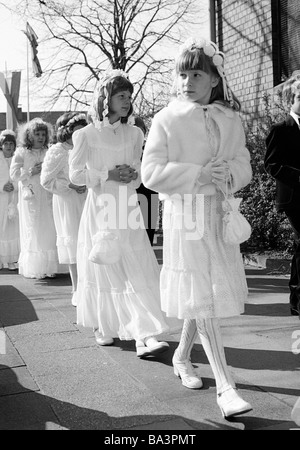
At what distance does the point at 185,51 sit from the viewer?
3.48m

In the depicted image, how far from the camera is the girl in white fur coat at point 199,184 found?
3346 mm

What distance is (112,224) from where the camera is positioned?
459 centimetres

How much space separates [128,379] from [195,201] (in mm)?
1260

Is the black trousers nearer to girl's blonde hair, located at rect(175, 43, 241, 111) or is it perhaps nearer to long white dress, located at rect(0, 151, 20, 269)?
girl's blonde hair, located at rect(175, 43, 241, 111)

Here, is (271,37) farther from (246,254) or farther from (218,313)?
(218,313)

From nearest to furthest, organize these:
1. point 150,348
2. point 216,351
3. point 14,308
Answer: point 216,351, point 150,348, point 14,308

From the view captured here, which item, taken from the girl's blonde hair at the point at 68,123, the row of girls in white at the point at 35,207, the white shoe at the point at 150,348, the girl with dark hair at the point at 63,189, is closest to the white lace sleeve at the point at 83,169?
the white shoe at the point at 150,348

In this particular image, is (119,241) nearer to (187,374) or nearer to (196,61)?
(187,374)

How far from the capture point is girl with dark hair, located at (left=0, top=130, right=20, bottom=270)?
30.2 feet

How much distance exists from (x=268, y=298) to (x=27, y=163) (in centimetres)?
382

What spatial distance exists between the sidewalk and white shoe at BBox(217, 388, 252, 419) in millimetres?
67

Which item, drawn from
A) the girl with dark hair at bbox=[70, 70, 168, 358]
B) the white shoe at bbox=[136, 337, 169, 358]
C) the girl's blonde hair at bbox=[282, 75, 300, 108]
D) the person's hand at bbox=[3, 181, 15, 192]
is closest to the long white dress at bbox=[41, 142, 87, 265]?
the girl with dark hair at bbox=[70, 70, 168, 358]

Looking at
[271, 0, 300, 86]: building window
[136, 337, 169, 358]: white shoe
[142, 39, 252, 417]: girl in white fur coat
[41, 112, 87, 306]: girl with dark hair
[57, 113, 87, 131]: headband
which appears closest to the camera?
[142, 39, 252, 417]: girl in white fur coat

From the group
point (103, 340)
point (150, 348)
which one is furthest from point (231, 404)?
point (103, 340)
